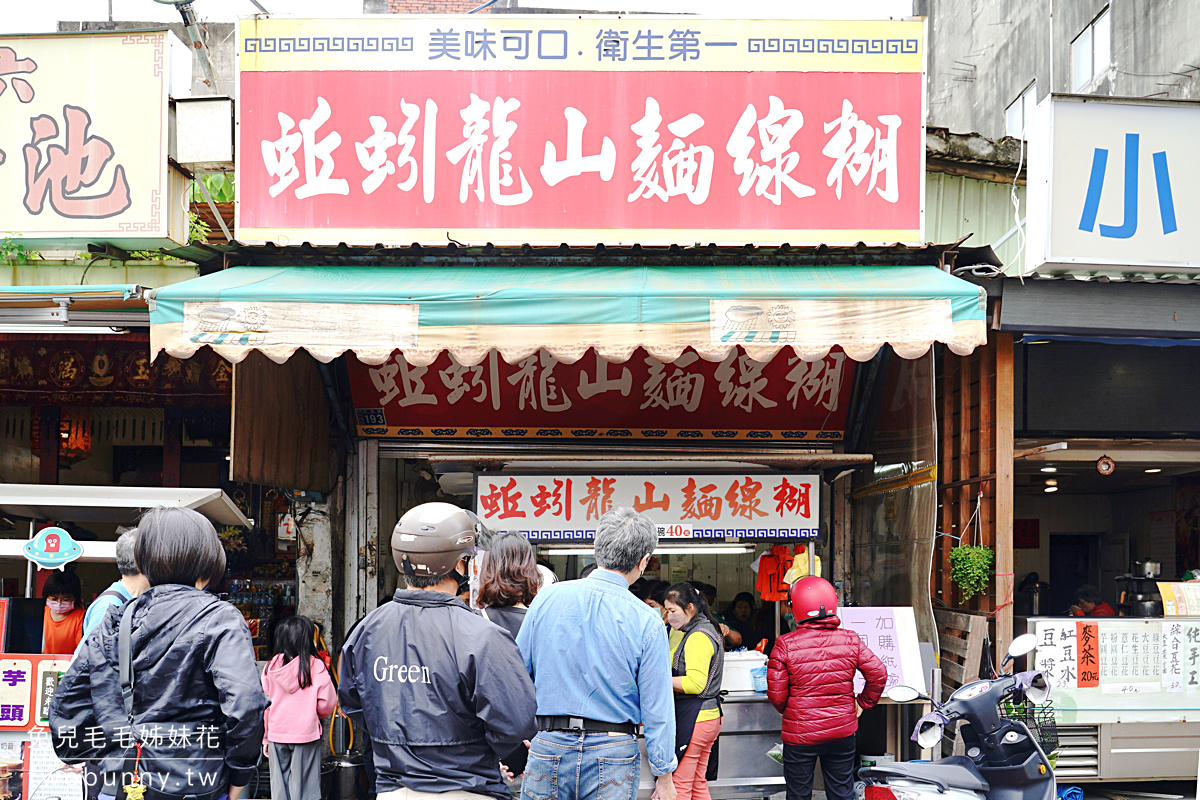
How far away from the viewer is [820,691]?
5746 mm

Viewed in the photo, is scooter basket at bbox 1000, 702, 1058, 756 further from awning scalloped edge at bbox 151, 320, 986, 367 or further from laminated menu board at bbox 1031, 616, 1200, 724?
awning scalloped edge at bbox 151, 320, 986, 367

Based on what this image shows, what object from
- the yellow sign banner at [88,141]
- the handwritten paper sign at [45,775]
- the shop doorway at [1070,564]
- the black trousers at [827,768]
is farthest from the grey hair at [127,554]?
the shop doorway at [1070,564]

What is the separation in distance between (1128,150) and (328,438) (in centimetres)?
665

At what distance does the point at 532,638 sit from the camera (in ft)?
13.5

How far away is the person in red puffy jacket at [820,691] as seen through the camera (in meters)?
5.74

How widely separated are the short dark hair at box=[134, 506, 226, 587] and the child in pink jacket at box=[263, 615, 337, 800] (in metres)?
3.02

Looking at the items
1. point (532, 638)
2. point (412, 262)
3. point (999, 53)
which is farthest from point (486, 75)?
point (999, 53)

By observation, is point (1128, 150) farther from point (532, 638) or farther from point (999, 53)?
point (999, 53)

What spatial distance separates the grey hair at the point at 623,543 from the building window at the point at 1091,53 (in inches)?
552

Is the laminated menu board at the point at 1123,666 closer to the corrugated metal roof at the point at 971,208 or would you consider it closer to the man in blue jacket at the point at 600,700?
the man in blue jacket at the point at 600,700

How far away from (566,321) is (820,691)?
274 cm

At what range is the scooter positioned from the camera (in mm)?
4492

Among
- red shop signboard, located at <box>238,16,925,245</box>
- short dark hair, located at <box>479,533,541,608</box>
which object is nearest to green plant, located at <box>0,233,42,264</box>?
red shop signboard, located at <box>238,16,925,245</box>

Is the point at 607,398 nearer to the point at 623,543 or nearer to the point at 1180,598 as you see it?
the point at 623,543
